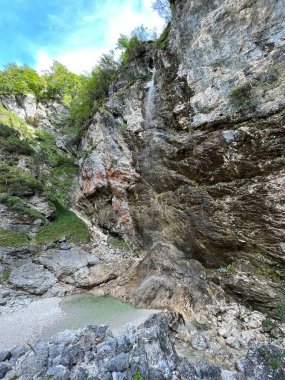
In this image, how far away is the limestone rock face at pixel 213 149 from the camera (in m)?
7.94

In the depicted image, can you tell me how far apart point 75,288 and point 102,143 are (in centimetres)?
907

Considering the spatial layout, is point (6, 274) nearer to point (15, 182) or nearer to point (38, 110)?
point (15, 182)

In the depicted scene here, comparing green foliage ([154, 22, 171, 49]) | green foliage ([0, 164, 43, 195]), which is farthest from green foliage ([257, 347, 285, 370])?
green foliage ([0, 164, 43, 195])

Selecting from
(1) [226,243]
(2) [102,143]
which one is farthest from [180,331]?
(2) [102,143]

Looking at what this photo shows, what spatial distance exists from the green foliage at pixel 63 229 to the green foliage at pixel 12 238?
581mm

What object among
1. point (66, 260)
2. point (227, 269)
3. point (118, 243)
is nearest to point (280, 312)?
point (227, 269)

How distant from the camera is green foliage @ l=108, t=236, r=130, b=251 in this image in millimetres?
13570

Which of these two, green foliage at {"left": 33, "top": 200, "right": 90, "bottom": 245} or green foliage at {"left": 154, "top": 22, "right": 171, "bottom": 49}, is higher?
green foliage at {"left": 154, "top": 22, "right": 171, "bottom": 49}

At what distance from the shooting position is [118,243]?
13867 mm

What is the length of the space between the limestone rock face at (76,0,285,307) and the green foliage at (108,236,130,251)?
489mm

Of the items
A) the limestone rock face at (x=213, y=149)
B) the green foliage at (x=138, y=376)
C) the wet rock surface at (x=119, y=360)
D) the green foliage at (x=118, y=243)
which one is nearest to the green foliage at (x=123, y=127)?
the limestone rock face at (x=213, y=149)

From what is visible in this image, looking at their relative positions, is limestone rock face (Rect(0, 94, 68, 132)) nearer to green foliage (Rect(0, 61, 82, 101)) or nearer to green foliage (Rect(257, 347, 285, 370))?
green foliage (Rect(0, 61, 82, 101))

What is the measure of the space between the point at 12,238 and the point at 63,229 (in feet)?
9.29

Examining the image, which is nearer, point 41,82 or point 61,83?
point 41,82
